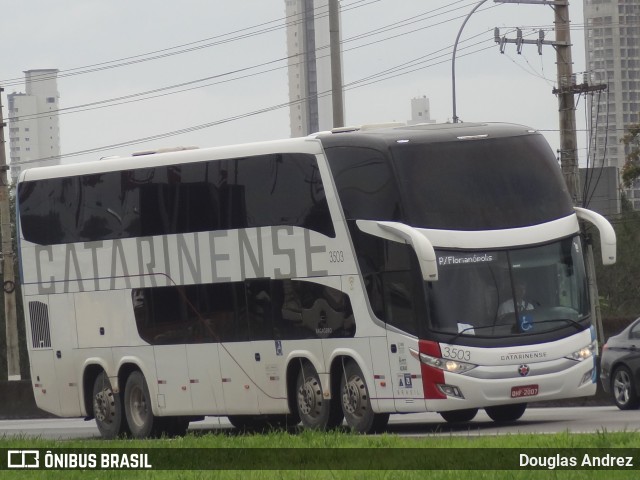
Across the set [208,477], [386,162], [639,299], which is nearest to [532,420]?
[386,162]

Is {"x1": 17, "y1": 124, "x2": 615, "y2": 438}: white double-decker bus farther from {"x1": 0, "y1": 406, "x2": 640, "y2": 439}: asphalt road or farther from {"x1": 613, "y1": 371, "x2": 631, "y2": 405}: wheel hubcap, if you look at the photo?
{"x1": 613, "y1": 371, "x2": 631, "y2": 405}: wheel hubcap

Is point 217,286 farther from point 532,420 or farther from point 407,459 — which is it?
point 407,459

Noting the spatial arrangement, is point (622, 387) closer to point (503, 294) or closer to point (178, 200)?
point (503, 294)

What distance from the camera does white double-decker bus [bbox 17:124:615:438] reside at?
1989 cm

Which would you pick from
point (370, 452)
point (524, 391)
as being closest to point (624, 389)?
point (524, 391)

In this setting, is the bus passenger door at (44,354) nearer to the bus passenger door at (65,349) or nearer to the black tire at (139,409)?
the bus passenger door at (65,349)

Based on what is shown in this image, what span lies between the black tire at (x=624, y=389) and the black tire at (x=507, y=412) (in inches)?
123

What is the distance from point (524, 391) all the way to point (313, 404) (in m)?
2.94

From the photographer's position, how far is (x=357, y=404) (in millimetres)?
20625

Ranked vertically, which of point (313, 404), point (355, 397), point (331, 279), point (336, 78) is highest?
point (336, 78)

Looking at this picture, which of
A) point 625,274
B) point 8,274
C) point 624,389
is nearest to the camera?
point 624,389

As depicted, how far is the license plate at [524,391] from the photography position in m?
19.8

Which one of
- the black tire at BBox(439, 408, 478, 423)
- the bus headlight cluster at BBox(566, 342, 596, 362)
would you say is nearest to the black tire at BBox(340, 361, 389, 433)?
the black tire at BBox(439, 408, 478, 423)

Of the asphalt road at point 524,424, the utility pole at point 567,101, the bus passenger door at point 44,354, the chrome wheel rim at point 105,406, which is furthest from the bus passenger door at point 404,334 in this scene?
the utility pole at point 567,101
